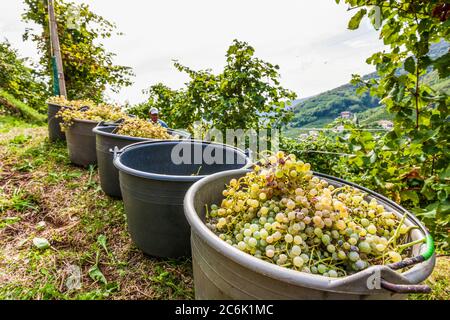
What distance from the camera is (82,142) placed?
3.62 meters

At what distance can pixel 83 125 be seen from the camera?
3498 millimetres

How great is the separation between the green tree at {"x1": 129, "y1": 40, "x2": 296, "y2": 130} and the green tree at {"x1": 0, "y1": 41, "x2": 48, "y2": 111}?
→ 9341 mm

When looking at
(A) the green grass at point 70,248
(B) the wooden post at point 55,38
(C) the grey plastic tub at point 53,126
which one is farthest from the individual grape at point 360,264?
(B) the wooden post at point 55,38

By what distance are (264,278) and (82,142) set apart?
3.59 metres

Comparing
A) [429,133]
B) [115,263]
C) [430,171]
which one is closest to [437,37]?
[429,133]

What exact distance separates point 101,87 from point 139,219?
933 centimetres

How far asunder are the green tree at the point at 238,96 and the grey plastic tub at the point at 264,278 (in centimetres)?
277

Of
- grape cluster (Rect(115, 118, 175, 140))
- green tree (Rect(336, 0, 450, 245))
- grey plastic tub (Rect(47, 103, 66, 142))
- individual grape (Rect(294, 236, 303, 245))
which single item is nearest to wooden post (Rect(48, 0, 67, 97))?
grey plastic tub (Rect(47, 103, 66, 142))

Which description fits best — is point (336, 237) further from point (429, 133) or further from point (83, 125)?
point (83, 125)

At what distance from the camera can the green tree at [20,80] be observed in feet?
32.0

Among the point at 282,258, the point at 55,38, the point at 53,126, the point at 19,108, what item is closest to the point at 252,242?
the point at 282,258

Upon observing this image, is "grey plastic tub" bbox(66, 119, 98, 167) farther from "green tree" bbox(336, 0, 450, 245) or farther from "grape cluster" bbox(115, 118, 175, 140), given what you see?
"green tree" bbox(336, 0, 450, 245)

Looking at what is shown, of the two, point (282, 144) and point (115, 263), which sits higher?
point (282, 144)

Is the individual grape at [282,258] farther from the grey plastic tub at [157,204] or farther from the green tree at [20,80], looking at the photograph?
the green tree at [20,80]
